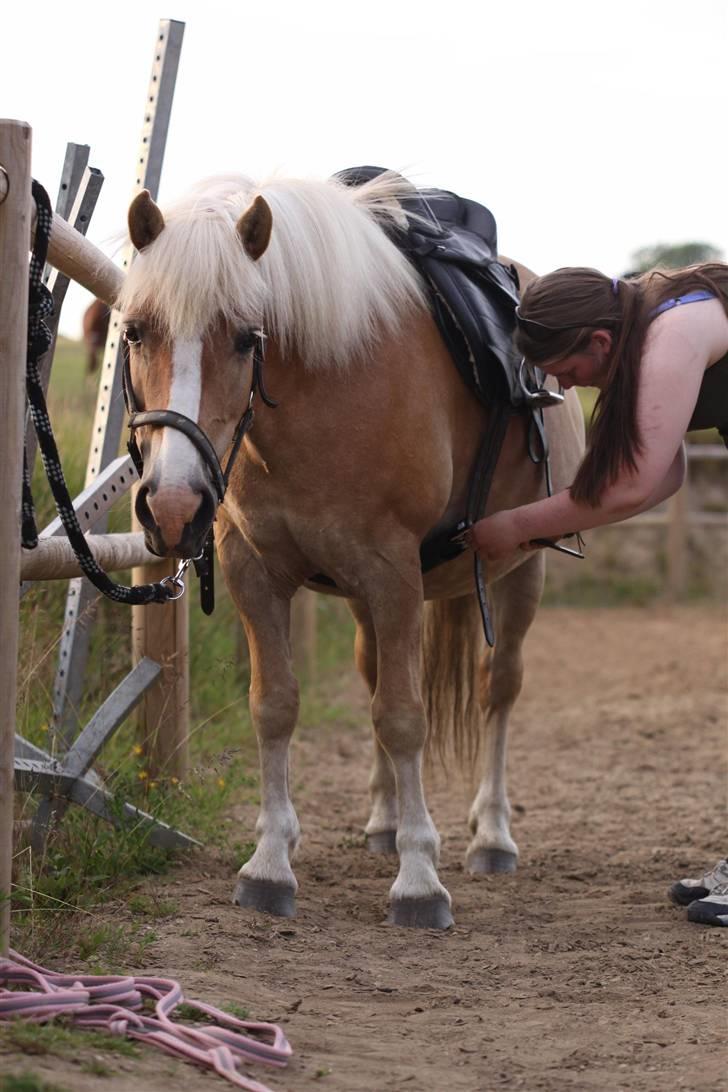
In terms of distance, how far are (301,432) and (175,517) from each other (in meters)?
0.62

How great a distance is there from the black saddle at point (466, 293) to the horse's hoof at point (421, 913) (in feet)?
4.50

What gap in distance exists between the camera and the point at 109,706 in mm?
3734

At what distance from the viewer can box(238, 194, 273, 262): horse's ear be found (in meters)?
2.87

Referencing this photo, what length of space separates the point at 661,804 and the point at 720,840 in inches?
27.4

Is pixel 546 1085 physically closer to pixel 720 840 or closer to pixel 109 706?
pixel 109 706

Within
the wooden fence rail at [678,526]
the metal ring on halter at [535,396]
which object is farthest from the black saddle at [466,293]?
the wooden fence rail at [678,526]

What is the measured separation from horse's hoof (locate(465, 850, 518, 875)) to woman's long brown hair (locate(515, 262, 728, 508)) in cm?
144

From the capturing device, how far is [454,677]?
455 centimetres

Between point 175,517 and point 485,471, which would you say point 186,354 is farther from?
point 485,471

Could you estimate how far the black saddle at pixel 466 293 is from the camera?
354cm

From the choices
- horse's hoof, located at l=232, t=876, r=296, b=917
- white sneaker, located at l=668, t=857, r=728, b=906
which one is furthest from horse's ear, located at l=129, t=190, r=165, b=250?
white sneaker, located at l=668, t=857, r=728, b=906

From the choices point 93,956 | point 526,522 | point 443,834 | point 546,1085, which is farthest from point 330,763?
point 546,1085

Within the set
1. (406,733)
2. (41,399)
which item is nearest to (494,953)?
(406,733)

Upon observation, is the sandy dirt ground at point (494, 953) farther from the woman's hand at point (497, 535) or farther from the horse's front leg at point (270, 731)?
the woman's hand at point (497, 535)
